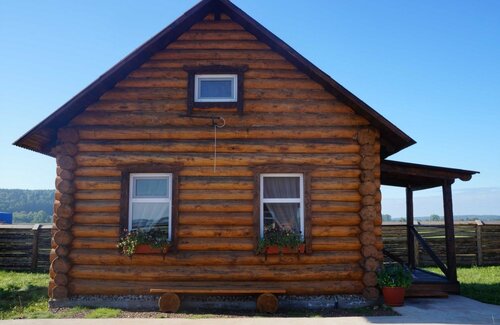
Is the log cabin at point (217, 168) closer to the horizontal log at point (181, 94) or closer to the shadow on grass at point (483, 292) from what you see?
the horizontal log at point (181, 94)

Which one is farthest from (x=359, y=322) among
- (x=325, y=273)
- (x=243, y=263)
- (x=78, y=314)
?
(x=78, y=314)

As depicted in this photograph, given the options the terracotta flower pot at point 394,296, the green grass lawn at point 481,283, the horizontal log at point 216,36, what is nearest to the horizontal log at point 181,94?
the horizontal log at point 216,36

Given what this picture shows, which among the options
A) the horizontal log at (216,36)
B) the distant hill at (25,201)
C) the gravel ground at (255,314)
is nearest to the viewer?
the gravel ground at (255,314)

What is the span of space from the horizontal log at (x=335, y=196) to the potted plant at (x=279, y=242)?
99 cm

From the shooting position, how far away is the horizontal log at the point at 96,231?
9.80 metres

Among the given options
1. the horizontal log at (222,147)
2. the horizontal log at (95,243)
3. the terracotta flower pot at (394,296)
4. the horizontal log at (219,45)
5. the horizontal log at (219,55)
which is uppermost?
the horizontal log at (219,45)

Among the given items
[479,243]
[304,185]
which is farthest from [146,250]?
[479,243]

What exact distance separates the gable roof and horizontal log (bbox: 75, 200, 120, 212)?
1.89m

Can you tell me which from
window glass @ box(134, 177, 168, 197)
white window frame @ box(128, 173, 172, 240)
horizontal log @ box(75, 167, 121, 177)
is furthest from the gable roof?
window glass @ box(134, 177, 168, 197)

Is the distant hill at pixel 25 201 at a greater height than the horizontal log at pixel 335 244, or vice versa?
the distant hill at pixel 25 201

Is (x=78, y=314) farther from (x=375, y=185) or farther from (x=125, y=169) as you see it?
(x=375, y=185)

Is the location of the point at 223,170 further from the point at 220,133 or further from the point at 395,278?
the point at 395,278

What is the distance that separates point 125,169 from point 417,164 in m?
6.96

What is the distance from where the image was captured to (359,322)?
26.2 feet
